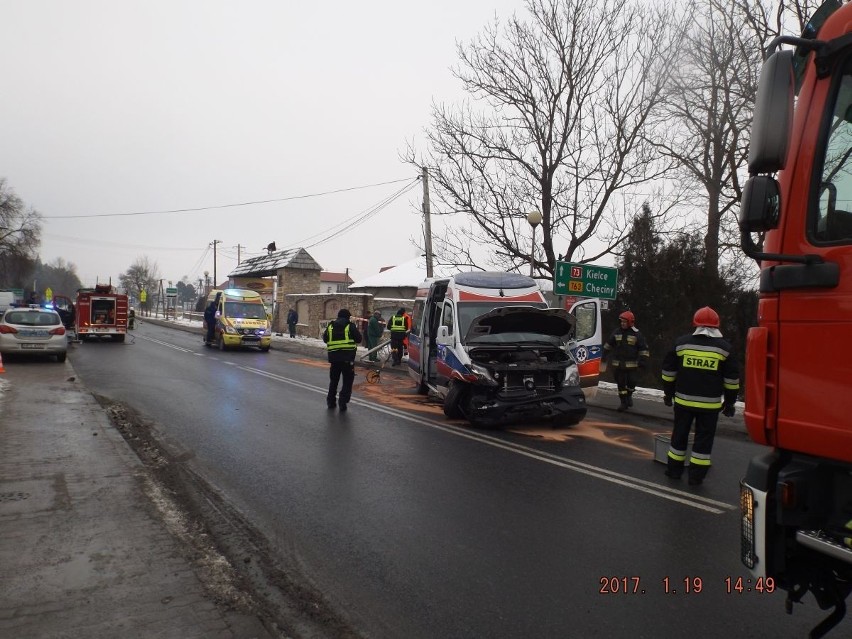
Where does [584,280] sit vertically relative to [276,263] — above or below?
below

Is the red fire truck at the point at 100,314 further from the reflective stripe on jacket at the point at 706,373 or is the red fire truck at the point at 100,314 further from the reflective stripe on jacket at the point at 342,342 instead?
the reflective stripe on jacket at the point at 706,373

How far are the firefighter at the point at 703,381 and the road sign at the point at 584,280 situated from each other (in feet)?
24.0

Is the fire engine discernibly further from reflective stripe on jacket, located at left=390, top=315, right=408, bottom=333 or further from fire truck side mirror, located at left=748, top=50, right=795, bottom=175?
reflective stripe on jacket, located at left=390, top=315, right=408, bottom=333

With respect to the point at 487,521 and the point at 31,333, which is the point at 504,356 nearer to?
the point at 487,521

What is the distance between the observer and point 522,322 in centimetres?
A: 998

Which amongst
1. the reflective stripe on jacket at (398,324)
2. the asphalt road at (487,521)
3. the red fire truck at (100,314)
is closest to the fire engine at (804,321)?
the asphalt road at (487,521)

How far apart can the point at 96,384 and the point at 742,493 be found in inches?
543

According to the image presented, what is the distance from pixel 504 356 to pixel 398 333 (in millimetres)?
10892

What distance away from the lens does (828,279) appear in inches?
107

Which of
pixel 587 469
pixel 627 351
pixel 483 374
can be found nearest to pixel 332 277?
pixel 627 351

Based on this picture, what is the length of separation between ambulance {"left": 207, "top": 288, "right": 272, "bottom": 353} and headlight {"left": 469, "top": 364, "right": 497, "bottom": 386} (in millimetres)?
17368

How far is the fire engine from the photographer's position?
2.72 m

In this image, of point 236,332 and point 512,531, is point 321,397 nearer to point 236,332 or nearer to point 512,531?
point 512,531

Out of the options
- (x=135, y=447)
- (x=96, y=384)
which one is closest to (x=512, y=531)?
(x=135, y=447)
